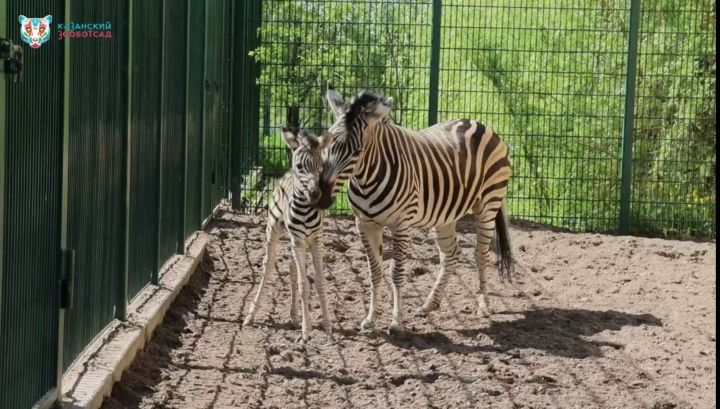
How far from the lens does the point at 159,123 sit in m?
8.74

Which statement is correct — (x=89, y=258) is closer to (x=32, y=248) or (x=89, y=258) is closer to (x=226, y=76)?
Answer: (x=32, y=248)

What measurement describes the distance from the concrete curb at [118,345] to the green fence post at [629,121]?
6.05 m

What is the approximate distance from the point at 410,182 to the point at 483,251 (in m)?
1.18

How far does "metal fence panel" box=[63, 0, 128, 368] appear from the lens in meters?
6.00

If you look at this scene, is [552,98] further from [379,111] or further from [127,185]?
[127,185]

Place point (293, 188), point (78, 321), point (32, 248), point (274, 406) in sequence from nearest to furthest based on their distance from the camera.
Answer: point (32, 248) < point (78, 321) < point (274, 406) < point (293, 188)

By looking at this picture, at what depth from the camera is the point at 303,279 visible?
837cm

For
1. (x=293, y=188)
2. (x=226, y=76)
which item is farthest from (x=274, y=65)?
(x=293, y=188)

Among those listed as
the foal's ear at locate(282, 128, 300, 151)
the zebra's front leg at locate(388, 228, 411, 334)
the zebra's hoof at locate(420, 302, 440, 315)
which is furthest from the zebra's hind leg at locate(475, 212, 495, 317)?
the foal's ear at locate(282, 128, 300, 151)

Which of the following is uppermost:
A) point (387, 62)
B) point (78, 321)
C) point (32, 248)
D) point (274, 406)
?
point (387, 62)

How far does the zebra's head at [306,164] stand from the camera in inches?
324

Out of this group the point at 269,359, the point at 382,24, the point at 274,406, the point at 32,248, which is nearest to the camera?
the point at 32,248

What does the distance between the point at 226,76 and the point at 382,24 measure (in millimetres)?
1783

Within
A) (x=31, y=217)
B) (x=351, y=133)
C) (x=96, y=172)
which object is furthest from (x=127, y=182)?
(x=31, y=217)
